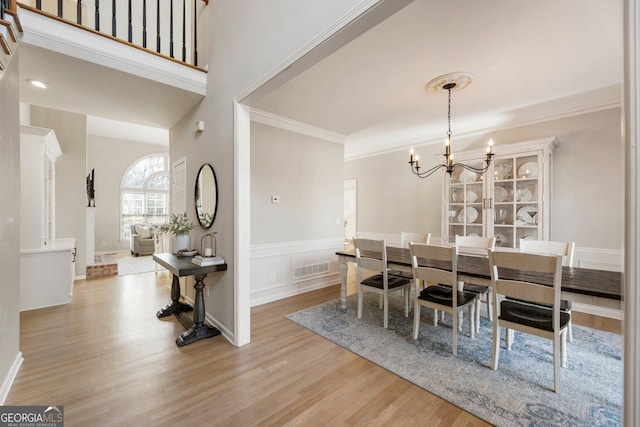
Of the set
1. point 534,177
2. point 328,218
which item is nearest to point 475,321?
point 534,177

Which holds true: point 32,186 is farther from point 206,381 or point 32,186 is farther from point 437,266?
point 437,266

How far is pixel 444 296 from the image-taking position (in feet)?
8.45

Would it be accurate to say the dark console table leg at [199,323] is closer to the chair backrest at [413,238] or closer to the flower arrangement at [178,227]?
the flower arrangement at [178,227]

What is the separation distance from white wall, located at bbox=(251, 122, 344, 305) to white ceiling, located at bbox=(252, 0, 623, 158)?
45 centimetres

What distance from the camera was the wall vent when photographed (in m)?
4.14

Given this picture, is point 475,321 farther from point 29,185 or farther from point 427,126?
point 29,185

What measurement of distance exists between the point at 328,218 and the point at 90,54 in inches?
136

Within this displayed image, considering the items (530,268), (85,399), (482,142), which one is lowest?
(85,399)

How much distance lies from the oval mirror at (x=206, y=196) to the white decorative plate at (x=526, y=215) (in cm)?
390

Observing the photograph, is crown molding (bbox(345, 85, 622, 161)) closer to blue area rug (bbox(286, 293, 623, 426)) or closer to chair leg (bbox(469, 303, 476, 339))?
blue area rug (bbox(286, 293, 623, 426))

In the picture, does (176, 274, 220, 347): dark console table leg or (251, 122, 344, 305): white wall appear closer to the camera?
(176, 274, 220, 347): dark console table leg

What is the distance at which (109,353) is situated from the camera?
2383 millimetres

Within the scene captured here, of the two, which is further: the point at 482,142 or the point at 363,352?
the point at 482,142

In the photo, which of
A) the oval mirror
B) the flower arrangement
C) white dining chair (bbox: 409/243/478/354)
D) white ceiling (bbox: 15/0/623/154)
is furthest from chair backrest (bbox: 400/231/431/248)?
the flower arrangement
